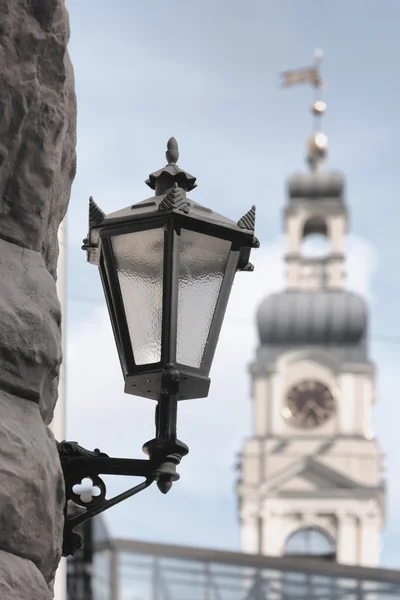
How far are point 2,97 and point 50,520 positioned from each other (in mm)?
786

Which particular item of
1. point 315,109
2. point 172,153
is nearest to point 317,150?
point 315,109

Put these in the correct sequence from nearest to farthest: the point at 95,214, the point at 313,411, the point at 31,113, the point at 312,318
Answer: the point at 31,113 → the point at 95,214 → the point at 313,411 → the point at 312,318

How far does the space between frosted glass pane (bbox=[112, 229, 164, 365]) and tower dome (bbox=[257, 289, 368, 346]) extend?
212 ft

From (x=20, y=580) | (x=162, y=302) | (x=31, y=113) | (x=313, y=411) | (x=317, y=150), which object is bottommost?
(x=20, y=580)

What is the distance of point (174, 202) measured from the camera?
4.35 meters

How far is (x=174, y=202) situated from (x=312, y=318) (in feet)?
217

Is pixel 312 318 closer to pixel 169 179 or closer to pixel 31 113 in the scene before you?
pixel 169 179

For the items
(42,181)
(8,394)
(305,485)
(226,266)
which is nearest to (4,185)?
(42,181)

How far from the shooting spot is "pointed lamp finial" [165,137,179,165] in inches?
185

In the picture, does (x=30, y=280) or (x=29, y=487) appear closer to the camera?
(x=29, y=487)

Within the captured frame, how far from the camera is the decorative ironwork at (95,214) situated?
4434mm

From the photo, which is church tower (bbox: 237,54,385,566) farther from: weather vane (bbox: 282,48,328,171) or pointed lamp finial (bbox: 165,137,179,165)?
pointed lamp finial (bbox: 165,137,179,165)

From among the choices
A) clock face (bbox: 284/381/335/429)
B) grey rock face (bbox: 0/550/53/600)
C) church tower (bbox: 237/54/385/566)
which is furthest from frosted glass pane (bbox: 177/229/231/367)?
clock face (bbox: 284/381/335/429)

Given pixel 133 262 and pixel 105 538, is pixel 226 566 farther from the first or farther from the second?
pixel 133 262
